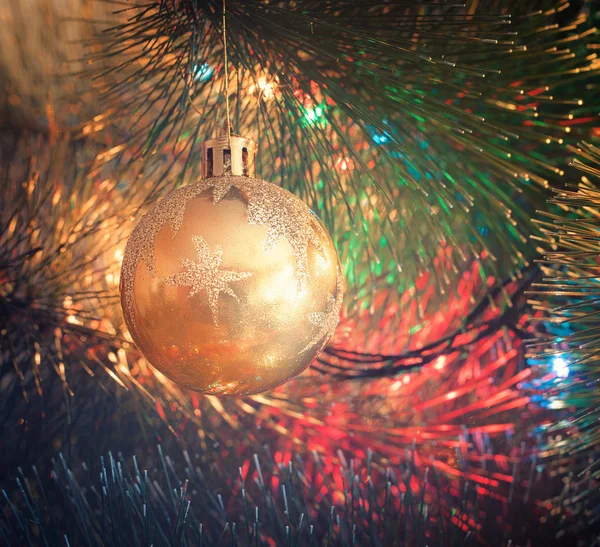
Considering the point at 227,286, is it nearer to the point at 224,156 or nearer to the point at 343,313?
the point at 224,156

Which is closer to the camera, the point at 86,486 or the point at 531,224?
the point at 531,224

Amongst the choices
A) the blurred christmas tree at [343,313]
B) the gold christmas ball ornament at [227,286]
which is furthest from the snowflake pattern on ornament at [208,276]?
the blurred christmas tree at [343,313]

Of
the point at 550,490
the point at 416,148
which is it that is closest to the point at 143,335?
the point at 416,148

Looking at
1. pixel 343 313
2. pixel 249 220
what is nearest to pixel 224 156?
pixel 249 220

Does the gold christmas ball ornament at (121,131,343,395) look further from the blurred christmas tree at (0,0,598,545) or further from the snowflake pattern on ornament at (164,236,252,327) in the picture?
the blurred christmas tree at (0,0,598,545)

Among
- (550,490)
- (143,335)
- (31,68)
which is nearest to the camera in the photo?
(143,335)

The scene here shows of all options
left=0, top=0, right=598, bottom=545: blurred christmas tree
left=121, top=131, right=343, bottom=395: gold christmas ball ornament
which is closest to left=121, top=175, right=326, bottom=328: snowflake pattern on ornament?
left=121, top=131, right=343, bottom=395: gold christmas ball ornament

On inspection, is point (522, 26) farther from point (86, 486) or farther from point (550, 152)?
point (86, 486)

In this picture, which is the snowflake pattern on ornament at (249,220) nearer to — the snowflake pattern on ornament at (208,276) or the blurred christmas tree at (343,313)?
the snowflake pattern on ornament at (208,276)
